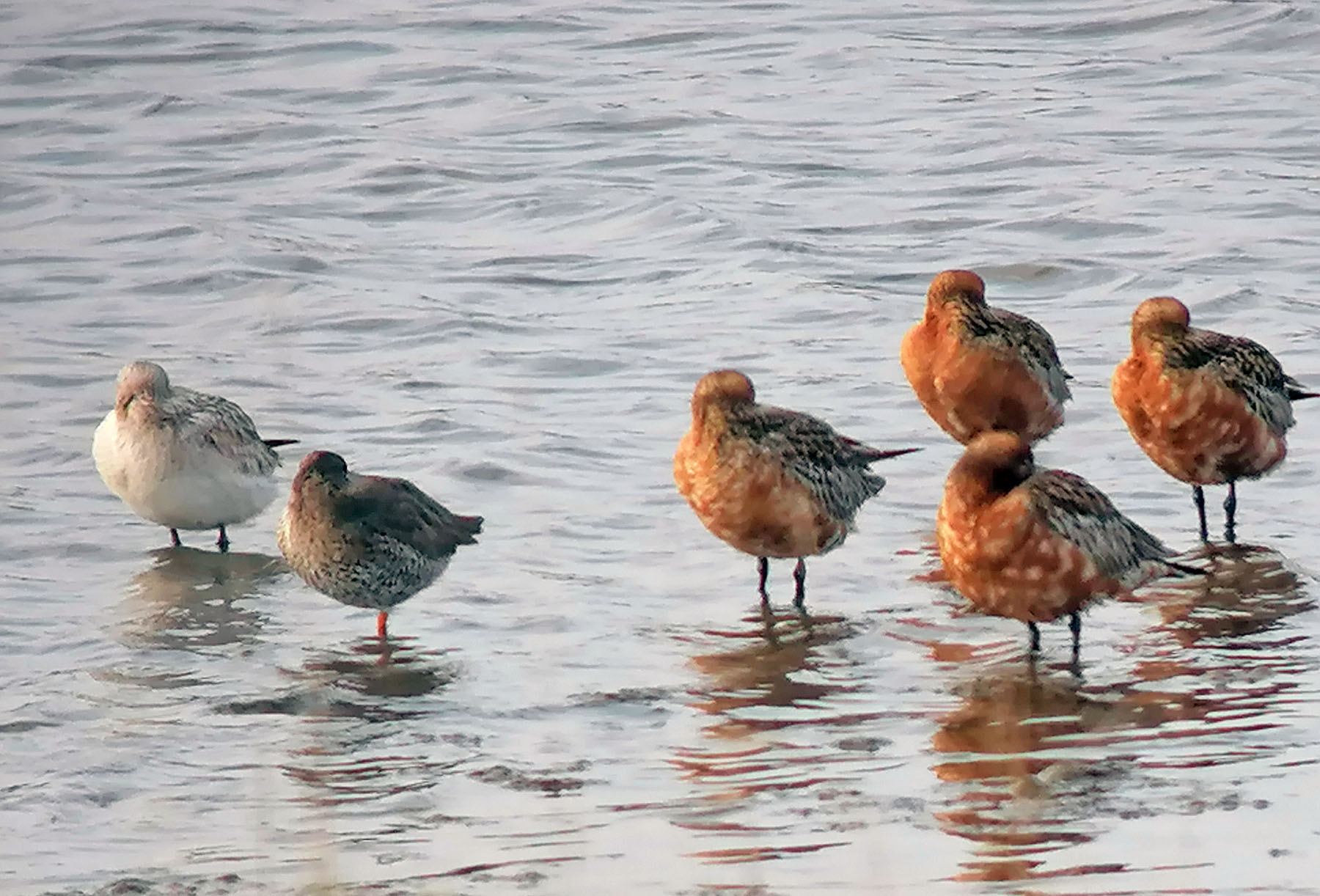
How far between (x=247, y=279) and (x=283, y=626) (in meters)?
6.57

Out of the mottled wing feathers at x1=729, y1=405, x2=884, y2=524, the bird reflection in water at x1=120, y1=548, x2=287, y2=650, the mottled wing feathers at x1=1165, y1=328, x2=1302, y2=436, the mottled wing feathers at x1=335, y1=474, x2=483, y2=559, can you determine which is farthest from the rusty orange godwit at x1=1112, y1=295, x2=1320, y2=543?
the bird reflection in water at x1=120, y1=548, x2=287, y2=650

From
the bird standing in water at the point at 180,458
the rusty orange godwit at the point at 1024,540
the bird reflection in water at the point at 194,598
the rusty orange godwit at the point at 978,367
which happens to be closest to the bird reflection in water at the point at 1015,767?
the rusty orange godwit at the point at 1024,540

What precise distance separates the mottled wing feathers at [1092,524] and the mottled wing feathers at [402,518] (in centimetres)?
240

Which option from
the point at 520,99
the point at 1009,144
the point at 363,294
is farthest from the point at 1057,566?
the point at 520,99

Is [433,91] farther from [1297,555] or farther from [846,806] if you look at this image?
[846,806]

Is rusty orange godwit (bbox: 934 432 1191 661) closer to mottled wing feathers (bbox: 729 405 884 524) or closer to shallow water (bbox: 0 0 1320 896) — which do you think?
shallow water (bbox: 0 0 1320 896)

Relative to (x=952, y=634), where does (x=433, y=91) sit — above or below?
above

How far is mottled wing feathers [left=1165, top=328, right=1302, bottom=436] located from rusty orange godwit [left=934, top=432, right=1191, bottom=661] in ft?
5.31

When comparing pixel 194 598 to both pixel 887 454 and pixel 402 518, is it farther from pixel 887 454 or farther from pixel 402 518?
pixel 887 454

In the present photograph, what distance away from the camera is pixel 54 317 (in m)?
15.1

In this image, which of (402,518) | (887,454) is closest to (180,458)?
A: (402,518)

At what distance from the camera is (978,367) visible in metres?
11.3

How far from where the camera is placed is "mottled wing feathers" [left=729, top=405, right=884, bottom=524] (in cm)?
988

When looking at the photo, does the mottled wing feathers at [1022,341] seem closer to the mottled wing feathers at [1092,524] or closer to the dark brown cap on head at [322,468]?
the mottled wing feathers at [1092,524]
